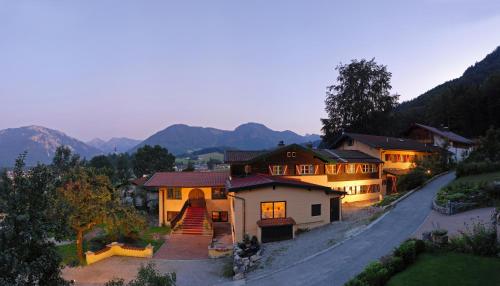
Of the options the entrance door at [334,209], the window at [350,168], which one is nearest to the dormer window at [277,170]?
the entrance door at [334,209]

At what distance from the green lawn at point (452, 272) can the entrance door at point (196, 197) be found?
2588 centimetres

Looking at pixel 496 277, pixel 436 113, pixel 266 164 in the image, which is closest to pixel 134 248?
pixel 266 164

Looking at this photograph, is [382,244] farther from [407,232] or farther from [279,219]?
[279,219]

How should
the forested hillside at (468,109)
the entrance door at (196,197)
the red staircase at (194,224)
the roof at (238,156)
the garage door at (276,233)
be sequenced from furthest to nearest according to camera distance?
1. the forested hillside at (468,109)
2. the entrance door at (196,197)
3. the roof at (238,156)
4. the red staircase at (194,224)
5. the garage door at (276,233)

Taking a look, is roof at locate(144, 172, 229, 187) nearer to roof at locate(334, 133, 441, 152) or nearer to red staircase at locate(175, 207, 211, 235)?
red staircase at locate(175, 207, 211, 235)

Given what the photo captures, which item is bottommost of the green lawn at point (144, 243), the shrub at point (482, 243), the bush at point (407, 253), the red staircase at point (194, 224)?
the green lawn at point (144, 243)

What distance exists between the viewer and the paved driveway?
1697 centimetres

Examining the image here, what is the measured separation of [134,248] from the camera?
89.5 ft

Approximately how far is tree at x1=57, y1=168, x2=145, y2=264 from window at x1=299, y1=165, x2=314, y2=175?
18759 mm

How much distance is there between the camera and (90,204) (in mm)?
25484

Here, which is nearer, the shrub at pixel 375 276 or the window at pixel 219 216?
the shrub at pixel 375 276

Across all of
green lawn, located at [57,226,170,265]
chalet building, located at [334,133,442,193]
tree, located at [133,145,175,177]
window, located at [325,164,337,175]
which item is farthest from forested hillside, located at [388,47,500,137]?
green lawn, located at [57,226,170,265]

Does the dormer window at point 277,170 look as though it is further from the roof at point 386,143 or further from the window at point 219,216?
Answer: the roof at point 386,143

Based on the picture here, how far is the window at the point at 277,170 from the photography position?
37812 millimetres
